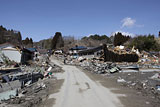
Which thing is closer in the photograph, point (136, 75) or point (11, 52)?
point (136, 75)

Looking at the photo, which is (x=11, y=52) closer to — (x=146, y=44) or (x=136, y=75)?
(x=136, y=75)

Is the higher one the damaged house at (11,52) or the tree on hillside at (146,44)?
the tree on hillside at (146,44)

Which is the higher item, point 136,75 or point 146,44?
point 146,44

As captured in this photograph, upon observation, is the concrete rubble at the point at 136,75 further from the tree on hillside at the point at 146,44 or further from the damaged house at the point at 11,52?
the damaged house at the point at 11,52

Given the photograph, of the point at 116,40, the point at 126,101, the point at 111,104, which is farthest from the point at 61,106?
the point at 116,40

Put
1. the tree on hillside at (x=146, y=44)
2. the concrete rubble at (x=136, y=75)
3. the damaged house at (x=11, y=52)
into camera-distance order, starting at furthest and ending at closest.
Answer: the tree on hillside at (x=146, y=44) → the damaged house at (x=11, y=52) → the concrete rubble at (x=136, y=75)

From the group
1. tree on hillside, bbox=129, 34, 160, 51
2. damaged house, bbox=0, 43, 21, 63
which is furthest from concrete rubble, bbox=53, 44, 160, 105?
damaged house, bbox=0, 43, 21, 63

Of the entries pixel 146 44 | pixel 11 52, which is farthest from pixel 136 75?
pixel 146 44

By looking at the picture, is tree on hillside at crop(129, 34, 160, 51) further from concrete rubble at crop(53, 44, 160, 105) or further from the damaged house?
the damaged house

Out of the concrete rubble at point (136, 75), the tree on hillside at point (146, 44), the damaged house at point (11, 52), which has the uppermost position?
the tree on hillside at point (146, 44)

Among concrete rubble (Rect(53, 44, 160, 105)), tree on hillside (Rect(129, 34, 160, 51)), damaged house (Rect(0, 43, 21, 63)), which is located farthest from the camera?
tree on hillside (Rect(129, 34, 160, 51))

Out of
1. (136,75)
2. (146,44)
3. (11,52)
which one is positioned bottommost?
(136,75)

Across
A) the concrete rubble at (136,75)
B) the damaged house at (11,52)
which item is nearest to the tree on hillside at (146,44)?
the concrete rubble at (136,75)

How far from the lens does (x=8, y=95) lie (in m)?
10.2
